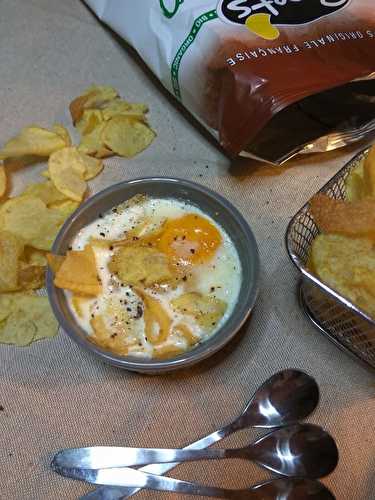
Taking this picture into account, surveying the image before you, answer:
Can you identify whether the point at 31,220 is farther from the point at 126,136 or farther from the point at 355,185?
the point at 355,185

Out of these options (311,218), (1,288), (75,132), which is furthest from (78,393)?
(75,132)

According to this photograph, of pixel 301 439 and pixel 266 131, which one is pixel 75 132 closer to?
pixel 266 131

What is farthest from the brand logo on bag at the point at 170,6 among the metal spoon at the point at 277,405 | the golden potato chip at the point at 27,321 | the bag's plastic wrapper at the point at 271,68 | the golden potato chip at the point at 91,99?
the metal spoon at the point at 277,405

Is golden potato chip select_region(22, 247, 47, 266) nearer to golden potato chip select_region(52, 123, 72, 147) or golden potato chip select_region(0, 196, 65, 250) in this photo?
golden potato chip select_region(0, 196, 65, 250)

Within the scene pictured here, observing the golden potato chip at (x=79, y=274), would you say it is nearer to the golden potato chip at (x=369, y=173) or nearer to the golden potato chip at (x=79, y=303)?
the golden potato chip at (x=79, y=303)

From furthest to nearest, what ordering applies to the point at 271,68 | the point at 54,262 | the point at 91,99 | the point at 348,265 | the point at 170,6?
the point at 91,99 < the point at 170,6 < the point at 271,68 < the point at 54,262 < the point at 348,265

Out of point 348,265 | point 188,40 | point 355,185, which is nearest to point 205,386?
point 348,265
